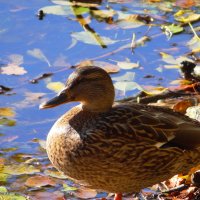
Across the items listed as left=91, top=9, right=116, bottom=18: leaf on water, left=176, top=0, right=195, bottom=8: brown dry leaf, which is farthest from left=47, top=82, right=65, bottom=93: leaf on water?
left=176, top=0, right=195, bottom=8: brown dry leaf

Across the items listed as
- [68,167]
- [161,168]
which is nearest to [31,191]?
[68,167]

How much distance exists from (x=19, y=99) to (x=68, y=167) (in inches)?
76.2

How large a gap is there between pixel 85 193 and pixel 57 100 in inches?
32.3

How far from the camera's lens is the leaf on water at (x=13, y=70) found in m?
7.62

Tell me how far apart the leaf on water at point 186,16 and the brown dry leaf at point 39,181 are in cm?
319

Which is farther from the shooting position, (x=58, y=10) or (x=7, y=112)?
(x=58, y=10)

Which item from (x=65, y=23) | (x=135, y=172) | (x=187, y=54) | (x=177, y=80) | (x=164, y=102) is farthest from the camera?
(x=65, y=23)

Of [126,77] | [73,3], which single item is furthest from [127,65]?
[73,3]

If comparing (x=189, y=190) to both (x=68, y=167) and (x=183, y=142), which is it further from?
(x=68, y=167)

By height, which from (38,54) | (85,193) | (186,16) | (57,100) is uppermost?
(57,100)

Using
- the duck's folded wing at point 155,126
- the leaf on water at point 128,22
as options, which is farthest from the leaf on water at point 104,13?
the duck's folded wing at point 155,126

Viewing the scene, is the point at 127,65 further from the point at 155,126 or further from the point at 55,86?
the point at 155,126

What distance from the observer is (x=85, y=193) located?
5969 millimetres

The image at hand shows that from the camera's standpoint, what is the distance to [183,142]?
557 cm
